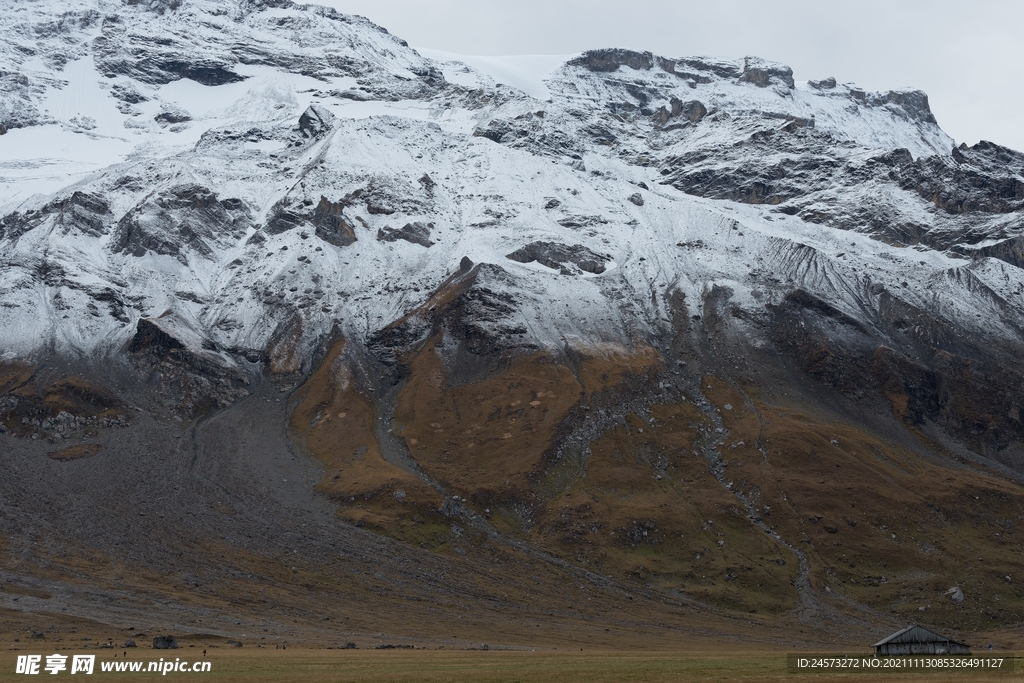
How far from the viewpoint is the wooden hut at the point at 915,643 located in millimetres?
79312

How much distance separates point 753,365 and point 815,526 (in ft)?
206

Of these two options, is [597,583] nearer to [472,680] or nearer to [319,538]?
[319,538]

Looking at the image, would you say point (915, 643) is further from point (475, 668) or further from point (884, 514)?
point (884, 514)

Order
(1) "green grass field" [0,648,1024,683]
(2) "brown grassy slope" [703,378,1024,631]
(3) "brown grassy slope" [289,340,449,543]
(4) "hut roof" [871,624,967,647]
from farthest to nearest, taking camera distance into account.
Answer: (3) "brown grassy slope" [289,340,449,543] < (2) "brown grassy slope" [703,378,1024,631] < (4) "hut roof" [871,624,967,647] < (1) "green grass field" [0,648,1024,683]

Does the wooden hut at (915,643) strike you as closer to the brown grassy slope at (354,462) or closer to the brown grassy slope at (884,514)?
the brown grassy slope at (884,514)

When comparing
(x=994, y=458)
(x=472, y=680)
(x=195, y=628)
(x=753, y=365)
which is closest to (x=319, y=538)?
(x=195, y=628)

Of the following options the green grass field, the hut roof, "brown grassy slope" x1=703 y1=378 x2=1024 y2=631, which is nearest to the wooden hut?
the hut roof

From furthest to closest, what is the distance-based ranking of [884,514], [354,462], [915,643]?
[354,462], [884,514], [915,643]

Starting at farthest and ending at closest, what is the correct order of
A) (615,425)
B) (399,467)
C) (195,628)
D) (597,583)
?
(615,425)
(399,467)
(597,583)
(195,628)

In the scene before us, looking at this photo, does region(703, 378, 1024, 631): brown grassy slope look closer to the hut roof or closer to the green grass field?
the hut roof

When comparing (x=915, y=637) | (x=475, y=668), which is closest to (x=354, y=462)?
(x=475, y=668)

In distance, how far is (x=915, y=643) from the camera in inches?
3145

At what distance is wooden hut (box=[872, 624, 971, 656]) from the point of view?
79312 millimetres

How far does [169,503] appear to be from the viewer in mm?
137000
